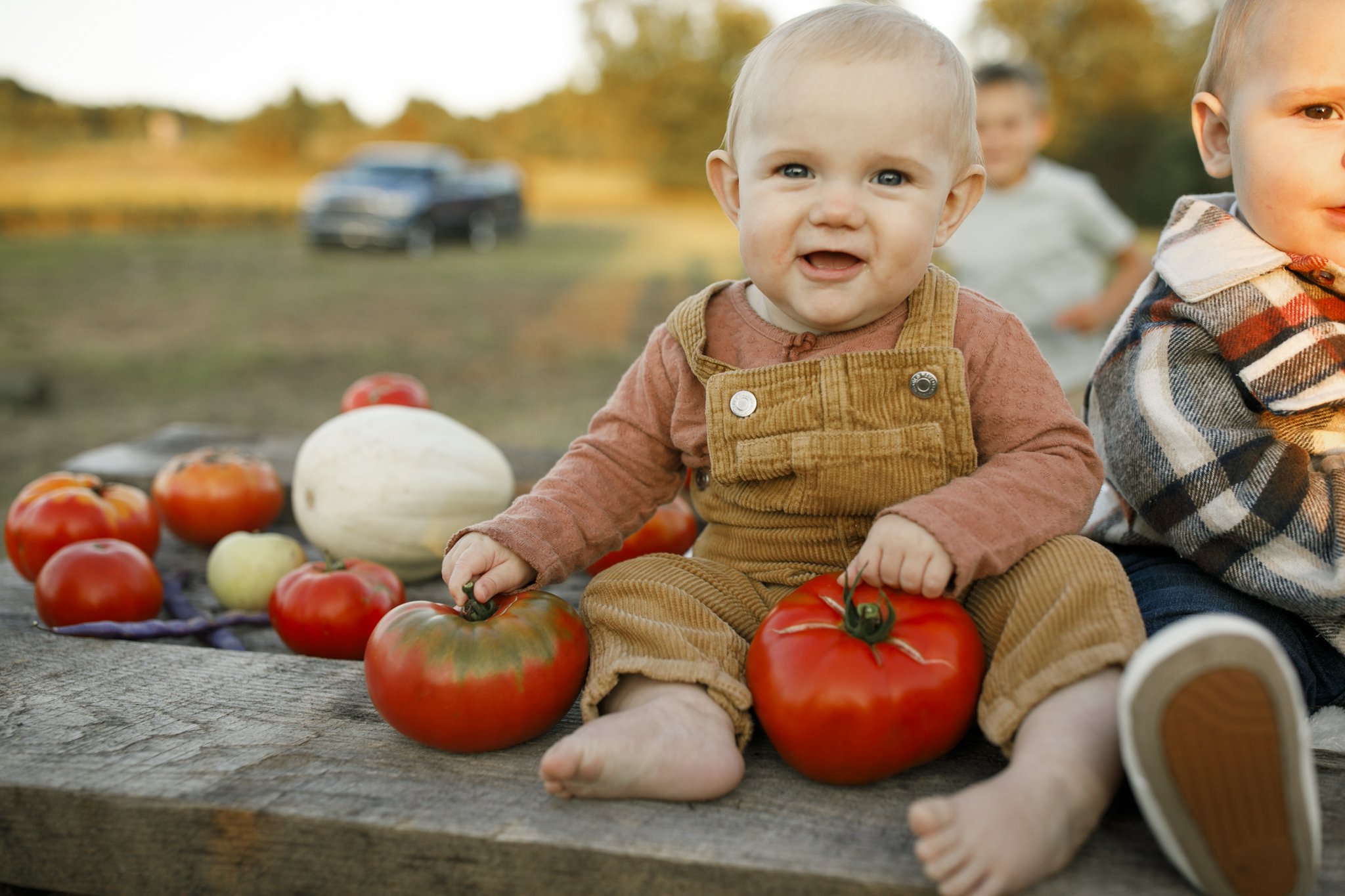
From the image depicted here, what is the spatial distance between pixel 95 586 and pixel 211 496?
0.56 meters

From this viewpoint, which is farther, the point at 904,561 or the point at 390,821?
the point at 904,561

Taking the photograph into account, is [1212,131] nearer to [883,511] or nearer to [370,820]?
[883,511]

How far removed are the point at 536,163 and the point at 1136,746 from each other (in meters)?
28.1

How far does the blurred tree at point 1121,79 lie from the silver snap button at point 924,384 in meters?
18.1

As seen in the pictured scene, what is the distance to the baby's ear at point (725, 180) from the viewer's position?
1978mm

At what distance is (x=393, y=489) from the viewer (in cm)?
270

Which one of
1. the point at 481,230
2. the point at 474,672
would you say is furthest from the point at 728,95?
the point at 474,672

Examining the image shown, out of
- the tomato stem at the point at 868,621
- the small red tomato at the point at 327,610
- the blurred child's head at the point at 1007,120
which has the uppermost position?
the blurred child's head at the point at 1007,120

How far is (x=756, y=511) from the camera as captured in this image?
6.53 feet

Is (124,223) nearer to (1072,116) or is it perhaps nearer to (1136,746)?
(1072,116)

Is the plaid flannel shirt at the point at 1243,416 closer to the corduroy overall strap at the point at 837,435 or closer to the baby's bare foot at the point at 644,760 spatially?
the corduroy overall strap at the point at 837,435

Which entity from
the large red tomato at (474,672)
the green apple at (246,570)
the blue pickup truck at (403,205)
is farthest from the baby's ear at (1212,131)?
the blue pickup truck at (403,205)

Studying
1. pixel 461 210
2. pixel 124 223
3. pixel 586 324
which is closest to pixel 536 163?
pixel 461 210

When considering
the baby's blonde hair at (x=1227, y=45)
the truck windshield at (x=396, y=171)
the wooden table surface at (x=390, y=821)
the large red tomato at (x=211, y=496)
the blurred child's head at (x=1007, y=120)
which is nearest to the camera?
the wooden table surface at (x=390, y=821)
